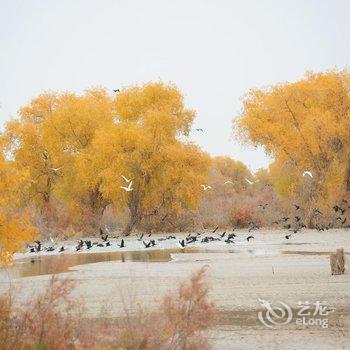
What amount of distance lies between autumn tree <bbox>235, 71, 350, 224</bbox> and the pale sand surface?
61.7 ft

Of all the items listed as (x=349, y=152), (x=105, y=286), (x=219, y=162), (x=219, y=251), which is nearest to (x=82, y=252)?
(x=219, y=251)

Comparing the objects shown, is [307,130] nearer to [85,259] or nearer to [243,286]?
[85,259]

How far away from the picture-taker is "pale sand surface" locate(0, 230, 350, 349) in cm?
1188

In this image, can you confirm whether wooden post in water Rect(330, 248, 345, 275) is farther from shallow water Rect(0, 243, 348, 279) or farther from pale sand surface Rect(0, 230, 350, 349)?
shallow water Rect(0, 243, 348, 279)

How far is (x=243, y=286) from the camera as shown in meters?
18.3

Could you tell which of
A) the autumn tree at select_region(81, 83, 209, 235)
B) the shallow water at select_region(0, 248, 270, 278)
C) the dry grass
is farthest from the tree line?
the dry grass

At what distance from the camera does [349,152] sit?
51906 mm

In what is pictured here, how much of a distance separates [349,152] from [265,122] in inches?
325

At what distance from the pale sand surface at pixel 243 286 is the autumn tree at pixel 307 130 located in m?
18.8

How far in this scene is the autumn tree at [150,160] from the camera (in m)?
50.1

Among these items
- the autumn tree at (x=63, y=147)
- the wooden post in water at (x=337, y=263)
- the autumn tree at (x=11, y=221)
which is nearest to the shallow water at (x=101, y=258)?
the autumn tree at (x=11, y=221)

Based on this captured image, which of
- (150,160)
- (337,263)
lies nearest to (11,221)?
(337,263)

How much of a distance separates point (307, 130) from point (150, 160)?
12629 millimetres

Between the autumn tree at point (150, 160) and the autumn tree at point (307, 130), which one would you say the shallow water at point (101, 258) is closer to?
the autumn tree at point (150, 160)
